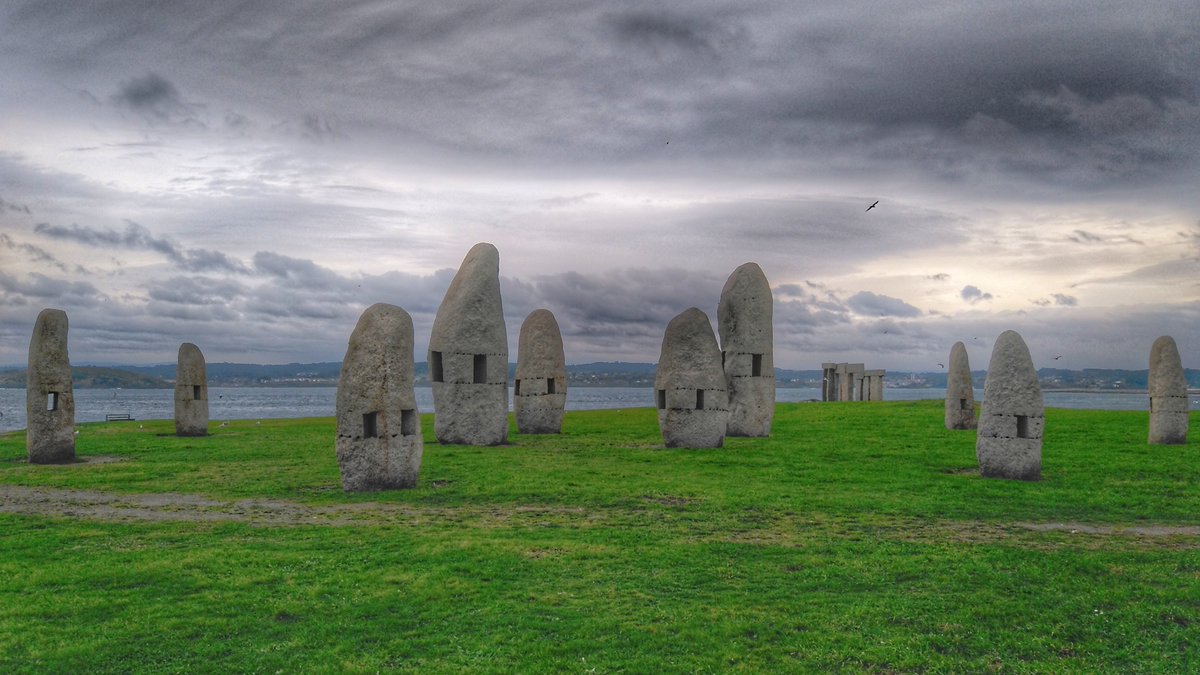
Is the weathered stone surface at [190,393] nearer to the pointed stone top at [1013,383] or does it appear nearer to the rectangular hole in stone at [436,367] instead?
the rectangular hole in stone at [436,367]

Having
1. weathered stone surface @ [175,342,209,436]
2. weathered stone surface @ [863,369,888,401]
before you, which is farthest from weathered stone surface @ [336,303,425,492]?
weathered stone surface @ [863,369,888,401]

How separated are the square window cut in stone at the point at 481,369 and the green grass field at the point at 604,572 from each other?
659 cm

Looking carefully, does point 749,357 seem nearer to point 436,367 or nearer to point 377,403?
point 436,367

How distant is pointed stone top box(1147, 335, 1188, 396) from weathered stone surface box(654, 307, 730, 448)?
14140 millimetres

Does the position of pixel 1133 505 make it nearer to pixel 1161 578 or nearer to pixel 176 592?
pixel 1161 578

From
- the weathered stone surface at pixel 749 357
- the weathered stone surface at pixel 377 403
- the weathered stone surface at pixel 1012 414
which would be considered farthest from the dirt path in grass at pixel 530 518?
→ the weathered stone surface at pixel 749 357

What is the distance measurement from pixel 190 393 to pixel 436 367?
12.3m

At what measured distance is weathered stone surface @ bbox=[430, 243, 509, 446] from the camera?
91.2 feet

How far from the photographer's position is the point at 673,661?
9109 mm

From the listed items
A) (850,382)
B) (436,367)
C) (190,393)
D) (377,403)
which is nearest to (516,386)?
(436,367)

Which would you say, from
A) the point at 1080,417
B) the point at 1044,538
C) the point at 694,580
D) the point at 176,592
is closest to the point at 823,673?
the point at 694,580

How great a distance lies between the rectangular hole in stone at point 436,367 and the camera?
2811 cm

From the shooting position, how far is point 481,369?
28.2 meters

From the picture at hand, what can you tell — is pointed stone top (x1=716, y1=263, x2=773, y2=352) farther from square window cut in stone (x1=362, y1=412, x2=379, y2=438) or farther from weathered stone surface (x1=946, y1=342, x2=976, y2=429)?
square window cut in stone (x1=362, y1=412, x2=379, y2=438)
